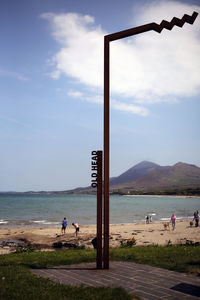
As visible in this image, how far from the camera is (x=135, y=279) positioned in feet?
21.2

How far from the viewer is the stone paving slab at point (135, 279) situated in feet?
18.1

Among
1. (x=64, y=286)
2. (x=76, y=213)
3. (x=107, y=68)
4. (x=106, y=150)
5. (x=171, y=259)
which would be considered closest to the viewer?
(x=64, y=286)

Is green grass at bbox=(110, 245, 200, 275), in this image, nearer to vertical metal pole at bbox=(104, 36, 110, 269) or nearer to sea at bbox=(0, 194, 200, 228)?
vertical metal pole at bbox=(104, 36, 110, 269)

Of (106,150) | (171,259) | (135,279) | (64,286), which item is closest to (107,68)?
(106,150)

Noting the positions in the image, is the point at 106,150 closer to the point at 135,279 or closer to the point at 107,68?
the point at 107,68

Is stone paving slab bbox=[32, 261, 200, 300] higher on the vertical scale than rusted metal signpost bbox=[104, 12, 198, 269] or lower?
lower

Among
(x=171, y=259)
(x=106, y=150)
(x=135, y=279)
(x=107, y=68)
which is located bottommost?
(x=171, y=259)

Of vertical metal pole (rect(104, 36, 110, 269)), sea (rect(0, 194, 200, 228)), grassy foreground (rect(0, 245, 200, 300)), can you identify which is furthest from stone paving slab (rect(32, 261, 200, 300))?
sea (rect(0, 194, 200, 228))

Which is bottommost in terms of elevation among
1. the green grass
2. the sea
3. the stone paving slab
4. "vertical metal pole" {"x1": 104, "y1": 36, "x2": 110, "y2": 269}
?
the sea

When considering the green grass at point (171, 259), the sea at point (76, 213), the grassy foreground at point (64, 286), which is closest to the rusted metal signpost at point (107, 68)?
the green grass at point (171, 259)

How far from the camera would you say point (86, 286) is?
5.95m

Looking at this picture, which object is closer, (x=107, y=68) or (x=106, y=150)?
(x=106, y=150)

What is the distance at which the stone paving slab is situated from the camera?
5523 millimetres

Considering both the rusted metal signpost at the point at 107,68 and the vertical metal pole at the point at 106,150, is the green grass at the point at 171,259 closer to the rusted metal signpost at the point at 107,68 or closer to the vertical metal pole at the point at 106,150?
the vertical metal pole at the point at 106,150
